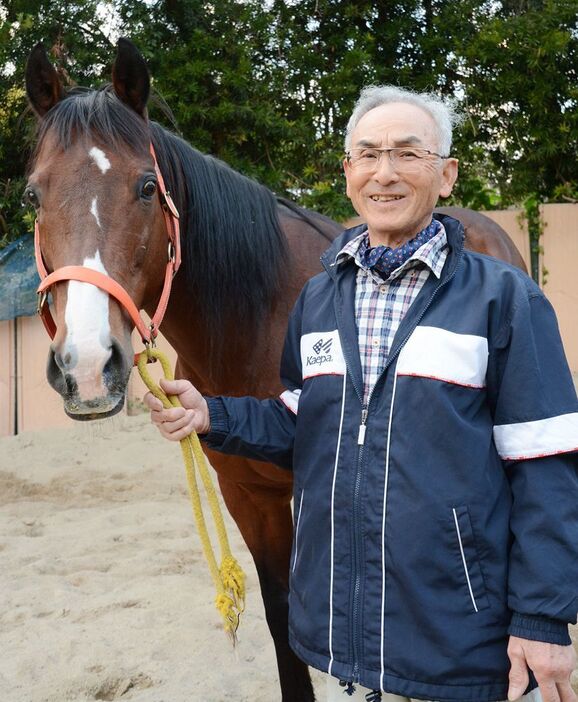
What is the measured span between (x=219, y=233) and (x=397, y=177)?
84 centimetres

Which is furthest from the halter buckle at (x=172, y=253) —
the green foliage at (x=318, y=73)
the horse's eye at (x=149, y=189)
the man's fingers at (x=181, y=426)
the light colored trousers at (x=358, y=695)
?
the green foliage at (x=318, y=73)

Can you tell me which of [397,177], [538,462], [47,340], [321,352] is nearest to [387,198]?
[397,177]

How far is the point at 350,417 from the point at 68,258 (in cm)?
68

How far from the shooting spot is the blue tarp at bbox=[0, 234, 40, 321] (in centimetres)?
555

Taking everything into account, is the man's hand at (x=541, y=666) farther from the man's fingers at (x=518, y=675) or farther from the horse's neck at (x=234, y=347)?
the horse's neck at (x=234, y=347)

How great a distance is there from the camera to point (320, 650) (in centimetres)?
127

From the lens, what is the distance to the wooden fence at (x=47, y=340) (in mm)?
5836

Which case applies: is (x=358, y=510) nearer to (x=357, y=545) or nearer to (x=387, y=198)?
(x=357, y=545)

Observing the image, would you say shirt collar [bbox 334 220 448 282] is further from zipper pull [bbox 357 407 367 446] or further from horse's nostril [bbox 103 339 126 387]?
horse's nostril [bbox 103 339 126 387]

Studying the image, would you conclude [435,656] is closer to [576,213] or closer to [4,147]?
[4,147]

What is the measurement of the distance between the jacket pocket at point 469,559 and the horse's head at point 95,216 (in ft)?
2.27

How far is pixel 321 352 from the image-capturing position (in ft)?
4.45

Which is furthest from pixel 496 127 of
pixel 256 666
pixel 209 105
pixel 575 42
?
pixel 256 666

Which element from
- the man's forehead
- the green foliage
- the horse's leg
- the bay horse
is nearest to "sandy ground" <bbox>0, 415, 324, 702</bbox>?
the horse's leg
